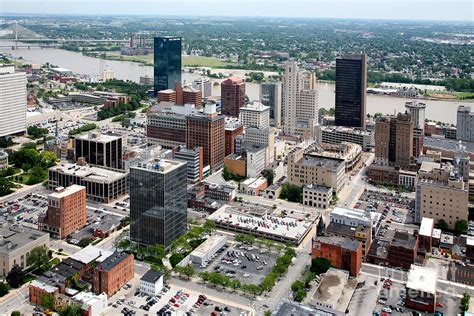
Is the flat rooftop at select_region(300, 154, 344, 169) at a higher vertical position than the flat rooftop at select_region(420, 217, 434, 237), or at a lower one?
higher

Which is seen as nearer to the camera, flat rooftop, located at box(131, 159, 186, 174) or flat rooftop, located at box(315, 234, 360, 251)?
flat rooftop, located at box(315, 234, 360, 251)

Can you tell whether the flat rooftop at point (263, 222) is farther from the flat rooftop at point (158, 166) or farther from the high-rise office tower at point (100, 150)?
the high-rise office tower at point (100, 150)

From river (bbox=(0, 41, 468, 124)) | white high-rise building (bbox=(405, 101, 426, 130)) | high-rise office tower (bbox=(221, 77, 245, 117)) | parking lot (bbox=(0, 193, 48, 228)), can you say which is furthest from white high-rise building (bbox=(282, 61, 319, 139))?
parking lot (bbox=(0, 193, 48, 228))

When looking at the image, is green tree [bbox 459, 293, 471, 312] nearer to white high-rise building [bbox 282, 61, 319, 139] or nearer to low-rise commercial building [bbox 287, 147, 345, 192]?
low-rise commercial building [bbox 287, 147, 345, 192]

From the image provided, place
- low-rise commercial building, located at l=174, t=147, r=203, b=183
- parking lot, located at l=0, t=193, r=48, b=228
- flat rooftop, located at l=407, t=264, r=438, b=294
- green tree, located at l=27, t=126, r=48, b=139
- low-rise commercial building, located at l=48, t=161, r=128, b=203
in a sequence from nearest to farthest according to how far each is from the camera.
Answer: flat rooftop, located at l=407, t=264, r=438, b=294 < parking lot, located at l=0, t=193, r=48, b=228 < low-rise commercial building, located at l=48, t=161, r=128, b=203 < low-rise commercial building, located at l=174, t=147, r=203, b=183 < green tree, located at l=27, t=126, r=48, b=139

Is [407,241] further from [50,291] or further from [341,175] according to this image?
[50,291]

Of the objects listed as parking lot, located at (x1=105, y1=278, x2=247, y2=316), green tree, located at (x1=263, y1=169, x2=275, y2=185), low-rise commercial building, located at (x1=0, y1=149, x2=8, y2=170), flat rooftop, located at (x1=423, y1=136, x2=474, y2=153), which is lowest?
parking lot, located at (x1=105, y1=278, x2=247, y2=316)

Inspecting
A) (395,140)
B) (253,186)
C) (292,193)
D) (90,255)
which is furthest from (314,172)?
(90,255)
